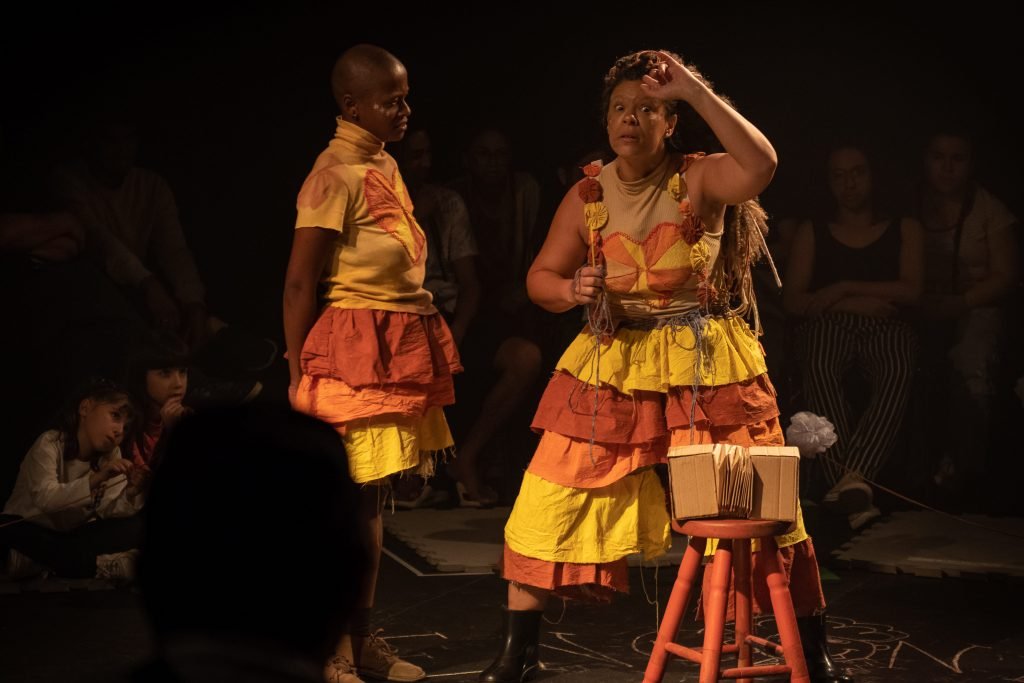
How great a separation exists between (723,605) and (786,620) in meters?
0.16

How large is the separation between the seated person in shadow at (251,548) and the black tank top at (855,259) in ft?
20.1

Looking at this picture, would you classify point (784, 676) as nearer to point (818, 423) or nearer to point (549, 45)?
point (818, 423)

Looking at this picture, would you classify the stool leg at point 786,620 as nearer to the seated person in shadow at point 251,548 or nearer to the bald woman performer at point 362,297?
the bald woman performer at point 362,297

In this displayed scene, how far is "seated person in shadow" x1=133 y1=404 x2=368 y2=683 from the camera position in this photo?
3.96 feet

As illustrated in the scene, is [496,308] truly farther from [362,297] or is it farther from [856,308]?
[362,297]

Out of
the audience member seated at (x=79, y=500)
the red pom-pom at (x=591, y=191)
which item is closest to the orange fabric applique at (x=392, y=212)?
the red pom-pom at (x=591, y=191)

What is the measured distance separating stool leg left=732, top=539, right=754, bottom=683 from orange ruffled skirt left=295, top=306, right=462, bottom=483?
96 cm

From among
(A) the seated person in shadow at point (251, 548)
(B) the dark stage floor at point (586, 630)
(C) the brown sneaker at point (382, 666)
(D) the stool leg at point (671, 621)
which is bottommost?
(B) the dark stage floor at point (586, 630)

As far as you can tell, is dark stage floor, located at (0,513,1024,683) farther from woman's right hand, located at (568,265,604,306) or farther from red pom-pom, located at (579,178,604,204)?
red pom-pom, located at (579,178,604,204)

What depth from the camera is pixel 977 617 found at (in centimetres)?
469

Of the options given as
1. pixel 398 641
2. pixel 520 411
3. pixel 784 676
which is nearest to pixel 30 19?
pixel 520 411

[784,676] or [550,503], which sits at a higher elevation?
[550,503]

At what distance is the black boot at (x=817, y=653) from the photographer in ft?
12.6

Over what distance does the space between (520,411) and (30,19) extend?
9.44 feet
